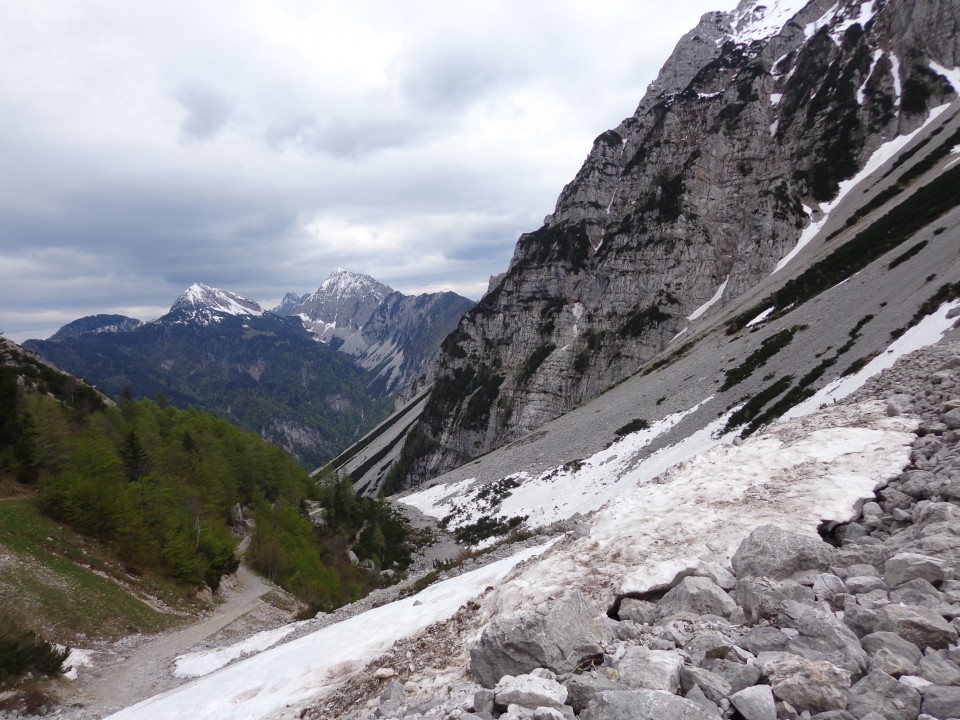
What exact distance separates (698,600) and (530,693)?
A: 2786mm

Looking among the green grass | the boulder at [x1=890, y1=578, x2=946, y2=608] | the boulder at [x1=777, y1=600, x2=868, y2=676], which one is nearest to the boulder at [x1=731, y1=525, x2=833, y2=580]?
the boulder at [x1=890, y1=578, x2=946, y2=608]

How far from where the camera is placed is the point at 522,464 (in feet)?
201

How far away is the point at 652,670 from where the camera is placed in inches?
192

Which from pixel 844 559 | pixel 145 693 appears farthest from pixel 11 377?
pixel 844 559

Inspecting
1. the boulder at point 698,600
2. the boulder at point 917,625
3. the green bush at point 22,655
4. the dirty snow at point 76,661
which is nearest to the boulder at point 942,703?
the boulder at point 917,625

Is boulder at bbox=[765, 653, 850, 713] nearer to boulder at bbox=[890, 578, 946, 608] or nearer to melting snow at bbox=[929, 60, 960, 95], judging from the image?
boulder at bbox=[890, 578, 946, 608]

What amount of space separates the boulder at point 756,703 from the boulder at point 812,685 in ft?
0.45

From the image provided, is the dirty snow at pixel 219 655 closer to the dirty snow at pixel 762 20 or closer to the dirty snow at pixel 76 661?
the dirty snow at pixel 76 661

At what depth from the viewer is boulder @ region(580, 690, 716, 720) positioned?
3947 millimetres

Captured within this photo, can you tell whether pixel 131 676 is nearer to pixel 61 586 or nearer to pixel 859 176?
pixel 61 586

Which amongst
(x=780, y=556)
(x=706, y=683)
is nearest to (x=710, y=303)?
(x=780, y=556)

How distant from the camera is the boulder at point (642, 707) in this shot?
3947mm

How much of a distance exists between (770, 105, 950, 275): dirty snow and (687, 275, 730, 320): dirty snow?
450 inches

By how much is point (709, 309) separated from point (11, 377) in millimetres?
109894
